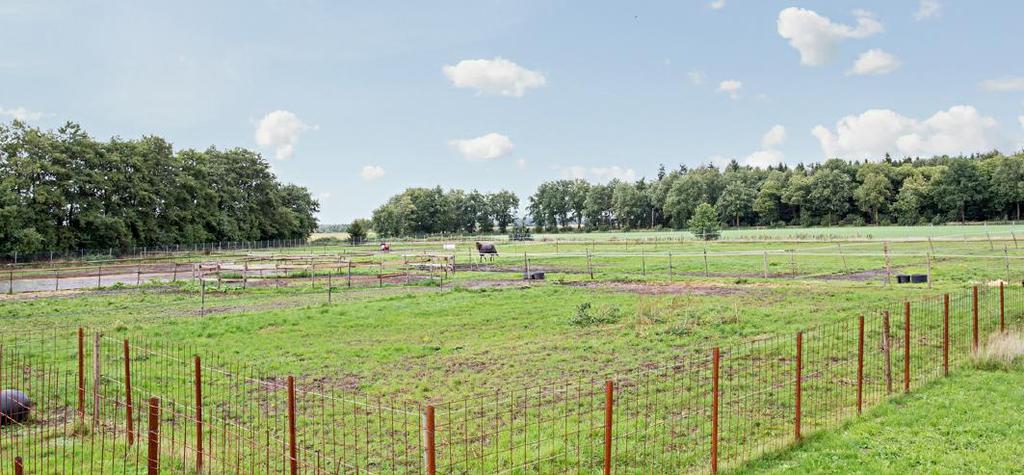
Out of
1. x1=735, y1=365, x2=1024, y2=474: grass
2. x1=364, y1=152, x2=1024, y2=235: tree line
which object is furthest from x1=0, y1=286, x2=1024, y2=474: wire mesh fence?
x1=364, y1=152, x2=1024, y2=235: tree line

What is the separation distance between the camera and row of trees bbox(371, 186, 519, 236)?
133 metres

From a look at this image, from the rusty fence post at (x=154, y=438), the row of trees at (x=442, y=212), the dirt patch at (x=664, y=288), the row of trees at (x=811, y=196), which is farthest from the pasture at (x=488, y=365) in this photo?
the row of trees at (x=442, y=212)

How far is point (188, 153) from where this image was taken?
80.9 metres

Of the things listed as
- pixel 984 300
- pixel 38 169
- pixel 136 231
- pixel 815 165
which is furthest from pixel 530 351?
pixel 815 165

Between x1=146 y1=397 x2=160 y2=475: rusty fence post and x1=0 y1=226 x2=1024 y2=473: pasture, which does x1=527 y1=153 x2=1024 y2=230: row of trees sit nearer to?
x1=0 y1=226 x2=1024 y2=473: pasture

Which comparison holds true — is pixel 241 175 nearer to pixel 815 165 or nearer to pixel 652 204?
pixel 652 204

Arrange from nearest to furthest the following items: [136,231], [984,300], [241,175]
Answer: [984,300], [136,231], [241,175]

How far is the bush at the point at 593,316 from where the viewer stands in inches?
685

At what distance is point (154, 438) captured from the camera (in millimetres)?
6637

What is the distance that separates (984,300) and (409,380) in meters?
17.7

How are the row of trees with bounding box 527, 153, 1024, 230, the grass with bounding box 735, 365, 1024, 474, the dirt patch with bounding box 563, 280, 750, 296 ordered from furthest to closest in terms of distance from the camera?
the row of trees with bounding box 527, 153, 1024, 230, the dirt patch with bounding box 563, 280, 750, 296, the grass with bounding box 735, 365, 1024, 474

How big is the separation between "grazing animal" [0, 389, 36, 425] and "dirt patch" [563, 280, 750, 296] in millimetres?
19822

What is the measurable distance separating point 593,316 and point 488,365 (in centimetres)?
574

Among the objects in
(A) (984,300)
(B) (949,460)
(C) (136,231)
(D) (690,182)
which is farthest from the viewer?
(D) (690,182)
